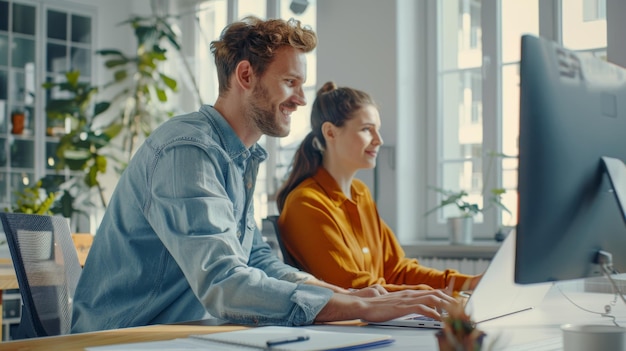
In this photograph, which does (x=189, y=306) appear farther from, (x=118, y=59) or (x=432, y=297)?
(x=118, y=59)

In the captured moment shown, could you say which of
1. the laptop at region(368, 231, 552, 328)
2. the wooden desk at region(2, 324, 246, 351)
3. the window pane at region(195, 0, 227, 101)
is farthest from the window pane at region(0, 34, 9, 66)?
the laptop at region(368, 231, 552, 328)

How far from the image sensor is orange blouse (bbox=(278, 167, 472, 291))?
2193 mm

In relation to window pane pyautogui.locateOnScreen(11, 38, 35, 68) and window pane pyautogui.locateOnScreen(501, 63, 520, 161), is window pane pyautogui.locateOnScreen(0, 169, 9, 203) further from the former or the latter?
window pane pyautogui.locateOnScreen(501, 63, 520, 161)

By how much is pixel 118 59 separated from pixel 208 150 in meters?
5.11

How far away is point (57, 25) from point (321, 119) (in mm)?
4457

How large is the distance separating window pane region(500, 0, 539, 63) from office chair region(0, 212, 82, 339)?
2996mm

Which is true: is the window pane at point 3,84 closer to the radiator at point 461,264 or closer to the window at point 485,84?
the window at point 485,84

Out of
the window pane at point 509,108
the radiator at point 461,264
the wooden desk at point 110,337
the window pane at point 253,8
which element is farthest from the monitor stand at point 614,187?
the window pane at point 253,8

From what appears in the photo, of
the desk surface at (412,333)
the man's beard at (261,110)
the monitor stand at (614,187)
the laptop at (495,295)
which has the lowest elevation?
the desk surface at (412,333)

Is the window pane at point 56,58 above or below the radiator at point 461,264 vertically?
above

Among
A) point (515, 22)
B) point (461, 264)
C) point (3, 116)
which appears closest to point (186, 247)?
point (461, 264)

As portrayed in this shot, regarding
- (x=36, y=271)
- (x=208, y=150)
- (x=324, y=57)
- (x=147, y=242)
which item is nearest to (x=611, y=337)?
(x=208, y=150)

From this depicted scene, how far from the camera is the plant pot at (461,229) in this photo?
4.12 m

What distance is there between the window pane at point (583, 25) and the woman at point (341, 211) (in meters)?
1.70
